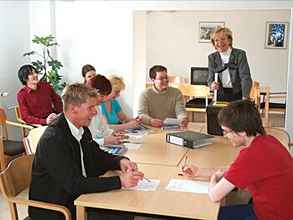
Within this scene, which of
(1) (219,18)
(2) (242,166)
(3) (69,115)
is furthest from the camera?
(1) (219,18)

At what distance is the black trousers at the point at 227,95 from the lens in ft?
13.3

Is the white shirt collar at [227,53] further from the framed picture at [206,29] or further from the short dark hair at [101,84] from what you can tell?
the framed picture at [206,29]

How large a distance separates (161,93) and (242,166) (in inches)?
90.3

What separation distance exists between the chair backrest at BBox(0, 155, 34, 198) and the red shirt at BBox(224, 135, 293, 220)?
1247 mm

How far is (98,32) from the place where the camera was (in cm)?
581

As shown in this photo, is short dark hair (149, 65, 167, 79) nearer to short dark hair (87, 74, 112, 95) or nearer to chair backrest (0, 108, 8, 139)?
short dark hair (87, 74, 112, 95)

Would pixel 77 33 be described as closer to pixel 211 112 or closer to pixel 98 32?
pixel 98 32

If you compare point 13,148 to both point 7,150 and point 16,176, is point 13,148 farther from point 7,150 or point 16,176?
point 16,176

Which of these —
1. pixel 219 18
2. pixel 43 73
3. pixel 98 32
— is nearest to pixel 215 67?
pixel 98 32

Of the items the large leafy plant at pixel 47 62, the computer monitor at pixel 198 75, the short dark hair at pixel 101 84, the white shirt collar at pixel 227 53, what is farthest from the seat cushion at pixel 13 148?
the computer monitor at pixel 198 75

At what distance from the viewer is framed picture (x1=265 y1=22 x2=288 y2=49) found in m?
8.59

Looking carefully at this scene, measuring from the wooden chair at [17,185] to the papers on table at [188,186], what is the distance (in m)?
0.58

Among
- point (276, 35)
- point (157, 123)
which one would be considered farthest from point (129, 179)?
point (276, 35)

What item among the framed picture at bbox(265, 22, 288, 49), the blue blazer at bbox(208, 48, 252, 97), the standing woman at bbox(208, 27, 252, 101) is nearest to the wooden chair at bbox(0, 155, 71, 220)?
the standing woman at bbox(208, 27, 252, 101)
